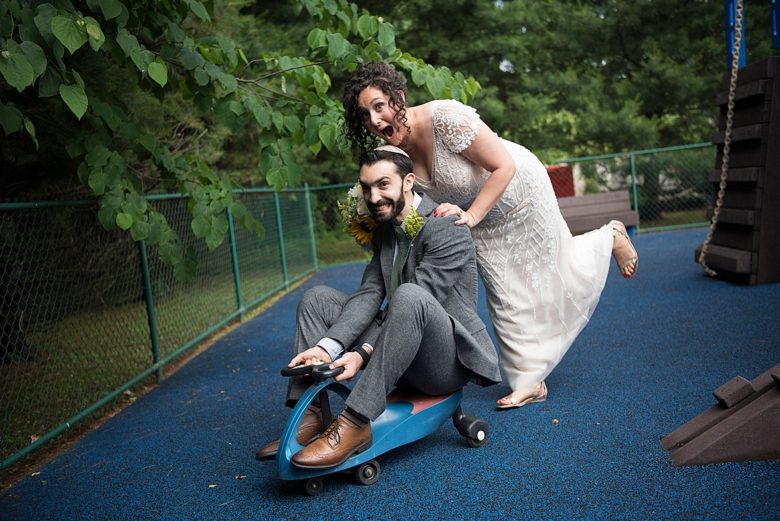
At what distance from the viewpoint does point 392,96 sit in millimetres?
2756

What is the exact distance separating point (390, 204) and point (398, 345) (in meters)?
0.58

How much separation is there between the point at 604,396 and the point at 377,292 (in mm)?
1337

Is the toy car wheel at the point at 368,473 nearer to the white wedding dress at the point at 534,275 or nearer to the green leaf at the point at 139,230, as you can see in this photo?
the white wedding dress at the point at 534,275

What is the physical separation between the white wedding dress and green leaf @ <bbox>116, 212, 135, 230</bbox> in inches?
67.2

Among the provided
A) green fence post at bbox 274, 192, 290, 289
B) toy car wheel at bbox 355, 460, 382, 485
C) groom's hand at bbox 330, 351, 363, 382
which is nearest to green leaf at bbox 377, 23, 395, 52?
groom's hand at bbox 330, 351, 363, 382

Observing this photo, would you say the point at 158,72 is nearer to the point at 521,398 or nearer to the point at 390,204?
the point at 390,204

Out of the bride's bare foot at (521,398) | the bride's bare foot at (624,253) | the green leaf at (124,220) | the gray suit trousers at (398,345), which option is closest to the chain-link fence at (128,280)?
the green leaf at (124,220)

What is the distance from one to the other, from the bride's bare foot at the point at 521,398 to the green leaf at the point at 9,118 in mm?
2489

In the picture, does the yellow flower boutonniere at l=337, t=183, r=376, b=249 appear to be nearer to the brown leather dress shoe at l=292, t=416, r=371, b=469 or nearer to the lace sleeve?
the lace sleeve

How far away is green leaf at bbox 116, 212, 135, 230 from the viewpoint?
3.45m

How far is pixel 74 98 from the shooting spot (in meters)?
2.80

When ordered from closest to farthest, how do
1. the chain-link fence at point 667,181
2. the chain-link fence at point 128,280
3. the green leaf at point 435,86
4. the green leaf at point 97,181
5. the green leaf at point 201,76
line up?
1. the green leaf at point 97,181
2. the green leaf at point 201,76
3. the green leaf at point 435,86
4. the chain-link fence at point 128,280
5. the chain-link fence at point 667,181

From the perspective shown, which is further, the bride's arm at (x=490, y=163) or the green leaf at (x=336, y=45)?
the green leaf at (x=336, y=45)

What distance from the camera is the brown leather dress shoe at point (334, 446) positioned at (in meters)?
2.40
